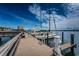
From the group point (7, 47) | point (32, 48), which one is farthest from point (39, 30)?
point (7, 47)

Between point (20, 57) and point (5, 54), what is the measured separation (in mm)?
194

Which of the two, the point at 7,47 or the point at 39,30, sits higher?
the point at 39,30

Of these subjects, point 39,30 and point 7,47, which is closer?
point 7,47

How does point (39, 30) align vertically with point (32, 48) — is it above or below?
above

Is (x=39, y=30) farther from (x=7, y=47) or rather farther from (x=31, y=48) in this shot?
(x=7, y=47)

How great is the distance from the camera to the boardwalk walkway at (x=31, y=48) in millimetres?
2971

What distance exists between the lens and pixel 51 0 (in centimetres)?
299

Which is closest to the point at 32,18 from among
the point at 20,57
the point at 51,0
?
the point at 51,0

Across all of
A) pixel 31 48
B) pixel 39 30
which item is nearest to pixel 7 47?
pixel 31 48

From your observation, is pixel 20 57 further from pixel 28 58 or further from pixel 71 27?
pixel 71 27

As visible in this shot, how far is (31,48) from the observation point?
Answer: 301 cm

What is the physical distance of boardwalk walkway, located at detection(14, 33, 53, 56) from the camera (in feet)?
9.75

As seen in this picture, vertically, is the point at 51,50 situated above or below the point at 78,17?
below

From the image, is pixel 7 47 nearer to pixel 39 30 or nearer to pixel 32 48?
pixel 32 48
